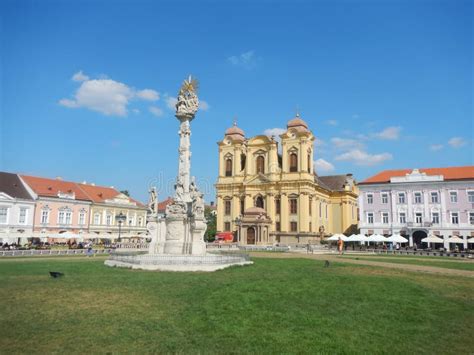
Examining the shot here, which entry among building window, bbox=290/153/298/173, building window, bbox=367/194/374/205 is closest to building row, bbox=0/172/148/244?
building window, bbox=290/153/298/173

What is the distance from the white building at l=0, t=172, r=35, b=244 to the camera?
172 feet

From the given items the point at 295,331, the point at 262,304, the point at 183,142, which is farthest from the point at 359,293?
the point at 183,142

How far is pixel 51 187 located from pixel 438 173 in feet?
190

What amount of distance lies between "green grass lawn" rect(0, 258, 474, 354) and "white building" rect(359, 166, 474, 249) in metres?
43.2

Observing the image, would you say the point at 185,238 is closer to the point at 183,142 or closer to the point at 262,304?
the point at 183,142

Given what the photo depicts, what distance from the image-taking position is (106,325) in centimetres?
940

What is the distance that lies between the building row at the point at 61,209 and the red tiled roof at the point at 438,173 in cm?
3667

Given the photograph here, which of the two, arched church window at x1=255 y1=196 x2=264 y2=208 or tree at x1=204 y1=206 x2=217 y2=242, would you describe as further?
tree at x1=204 y1=206 x2=217 y2=242

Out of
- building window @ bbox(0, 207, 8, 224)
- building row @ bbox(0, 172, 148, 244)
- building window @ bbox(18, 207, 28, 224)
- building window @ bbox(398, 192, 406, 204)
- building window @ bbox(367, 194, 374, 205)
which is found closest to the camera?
building window @ bbox(0, 207, 8, 224)

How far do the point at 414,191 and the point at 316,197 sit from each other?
16.8 m

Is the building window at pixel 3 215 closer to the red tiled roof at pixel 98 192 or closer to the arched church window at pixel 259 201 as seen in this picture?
the red tiled roof at pixel 98 192

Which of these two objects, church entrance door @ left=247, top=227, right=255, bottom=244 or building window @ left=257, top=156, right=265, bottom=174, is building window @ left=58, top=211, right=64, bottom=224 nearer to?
church entrance door @ left=247, top=227, right=255, bottom=244

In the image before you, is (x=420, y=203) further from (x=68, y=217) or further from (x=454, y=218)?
(x=68, y=217)

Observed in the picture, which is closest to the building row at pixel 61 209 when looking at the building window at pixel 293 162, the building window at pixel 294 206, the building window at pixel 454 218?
the building window at pixel 294 206
